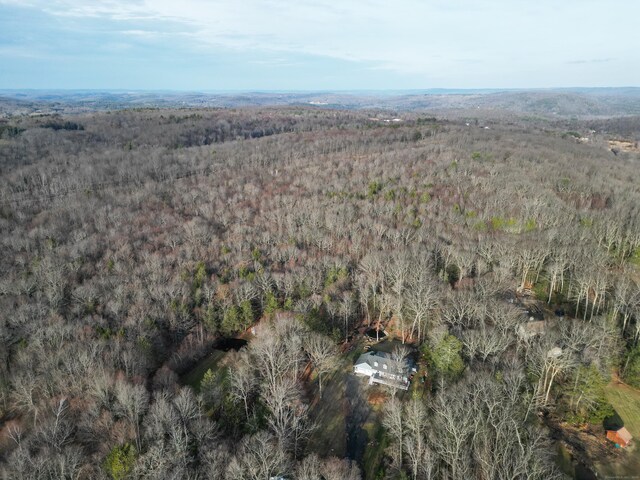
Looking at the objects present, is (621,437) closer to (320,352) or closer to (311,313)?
(320,352)

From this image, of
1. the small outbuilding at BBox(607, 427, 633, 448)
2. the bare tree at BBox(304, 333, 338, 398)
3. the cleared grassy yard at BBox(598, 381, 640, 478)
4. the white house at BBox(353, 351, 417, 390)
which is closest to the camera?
the cleared grassy yard at BBox(598, 381, 640, 478)

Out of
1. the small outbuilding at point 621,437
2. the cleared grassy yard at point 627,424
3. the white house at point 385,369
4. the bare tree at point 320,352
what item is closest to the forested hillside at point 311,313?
the bare tree at point 320,352

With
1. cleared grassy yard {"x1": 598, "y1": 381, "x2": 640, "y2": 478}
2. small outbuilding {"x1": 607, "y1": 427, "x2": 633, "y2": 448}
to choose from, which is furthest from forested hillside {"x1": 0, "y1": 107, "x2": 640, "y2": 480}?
small outbuilding {"x1": 607, "y1": 427, "x2": 633, "y2": 448}

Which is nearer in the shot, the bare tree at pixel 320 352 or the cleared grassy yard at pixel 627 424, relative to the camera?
the cleared grassy yard at pixel 627 424

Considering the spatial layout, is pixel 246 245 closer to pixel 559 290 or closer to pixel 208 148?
pixel 559 290

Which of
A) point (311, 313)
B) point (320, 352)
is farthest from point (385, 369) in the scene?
point (311, 313)

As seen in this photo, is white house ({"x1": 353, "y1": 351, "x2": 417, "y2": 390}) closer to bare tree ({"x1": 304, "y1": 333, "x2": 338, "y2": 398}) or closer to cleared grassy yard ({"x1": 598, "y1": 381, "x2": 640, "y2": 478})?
bare tree ({"x1": 304, "y1": 333, "x2": 338, "y2": 398})

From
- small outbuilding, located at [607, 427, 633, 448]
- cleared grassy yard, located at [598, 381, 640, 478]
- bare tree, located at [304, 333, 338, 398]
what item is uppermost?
bare tree, located at [304, 333, 338, 398]

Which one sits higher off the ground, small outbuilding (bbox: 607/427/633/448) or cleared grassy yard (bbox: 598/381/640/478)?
small outbuilding (bbox: 607/427/633/448)

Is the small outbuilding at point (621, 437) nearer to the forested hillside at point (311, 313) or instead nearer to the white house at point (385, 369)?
the forested hillside at point (311, 313)
